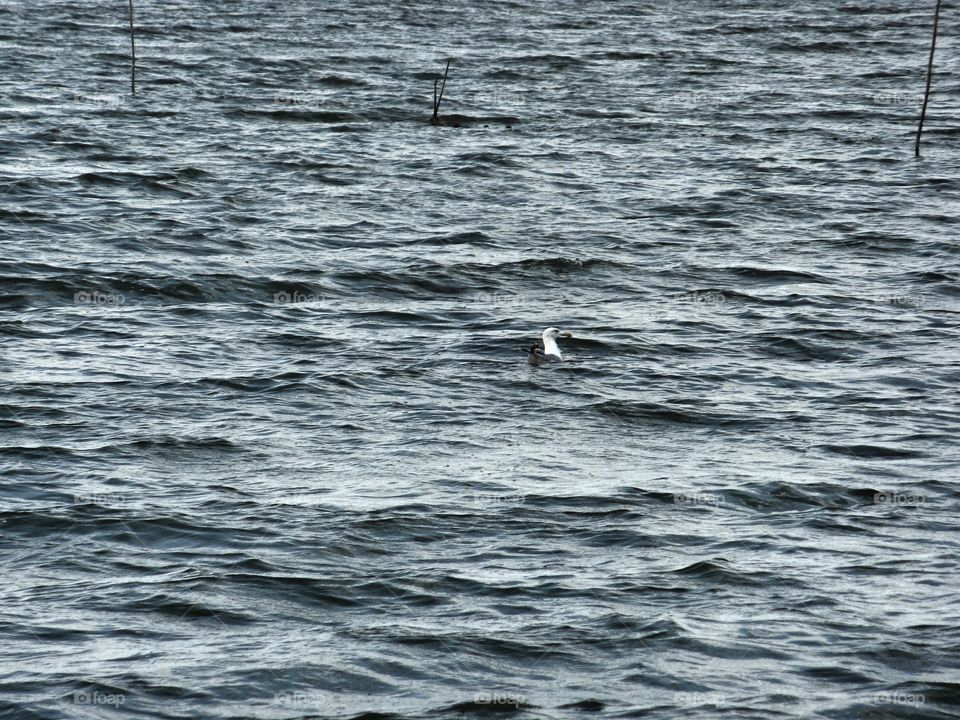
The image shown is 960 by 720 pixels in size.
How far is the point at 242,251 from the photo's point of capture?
38656 mm

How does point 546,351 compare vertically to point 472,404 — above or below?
above

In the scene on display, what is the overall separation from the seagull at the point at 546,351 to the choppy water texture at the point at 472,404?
49 cm

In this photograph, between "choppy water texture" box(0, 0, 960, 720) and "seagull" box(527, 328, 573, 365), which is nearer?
"choppy water texture" box(0, 0, 960, 720)

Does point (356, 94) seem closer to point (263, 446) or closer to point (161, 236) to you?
point (161, 236)

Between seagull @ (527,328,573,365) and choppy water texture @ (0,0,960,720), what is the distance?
0.49 m

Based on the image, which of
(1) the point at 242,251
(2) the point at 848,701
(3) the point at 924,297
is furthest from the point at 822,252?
(2) the point at 848,701

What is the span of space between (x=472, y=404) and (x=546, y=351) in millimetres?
2719

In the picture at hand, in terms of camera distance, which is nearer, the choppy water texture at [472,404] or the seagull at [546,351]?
the choppy water texture at [472,404]

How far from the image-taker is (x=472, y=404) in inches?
1121

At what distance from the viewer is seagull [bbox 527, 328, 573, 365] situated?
30.3 m

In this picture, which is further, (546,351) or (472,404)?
(546,351)

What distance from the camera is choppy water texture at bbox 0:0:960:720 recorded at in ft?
62.1

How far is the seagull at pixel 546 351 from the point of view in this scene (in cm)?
3034

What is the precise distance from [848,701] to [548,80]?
48.0 meters
